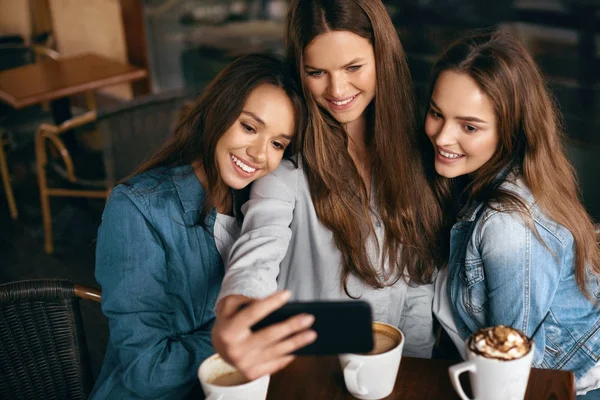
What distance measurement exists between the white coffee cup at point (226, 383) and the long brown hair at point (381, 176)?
0.56 metres

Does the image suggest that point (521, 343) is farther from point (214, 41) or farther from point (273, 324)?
point (214, 41)

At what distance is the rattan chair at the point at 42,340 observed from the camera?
1.54 m

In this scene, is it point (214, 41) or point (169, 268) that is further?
point (214, 41)

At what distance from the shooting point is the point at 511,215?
1.46 metres

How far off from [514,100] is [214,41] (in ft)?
11.9

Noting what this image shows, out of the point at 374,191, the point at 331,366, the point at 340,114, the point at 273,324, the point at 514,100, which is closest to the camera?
the point at 273,324

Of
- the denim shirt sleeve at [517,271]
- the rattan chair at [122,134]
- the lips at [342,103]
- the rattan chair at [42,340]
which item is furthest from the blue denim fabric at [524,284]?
the rattan chair at [122,134]

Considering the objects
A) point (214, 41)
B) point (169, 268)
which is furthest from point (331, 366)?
point (214, 41)

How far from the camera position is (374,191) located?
1710 mm

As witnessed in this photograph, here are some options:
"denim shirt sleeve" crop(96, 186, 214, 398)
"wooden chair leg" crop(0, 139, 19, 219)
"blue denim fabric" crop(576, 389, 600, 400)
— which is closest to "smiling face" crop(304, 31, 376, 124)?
"denim shirt sleeve" crop(96, 186, 214, 398)

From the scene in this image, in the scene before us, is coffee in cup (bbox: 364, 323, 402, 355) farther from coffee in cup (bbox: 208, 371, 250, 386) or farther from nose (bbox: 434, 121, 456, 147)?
nose (bbox: 434, 121, 456, 147)

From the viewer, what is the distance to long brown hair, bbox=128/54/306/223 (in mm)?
1516

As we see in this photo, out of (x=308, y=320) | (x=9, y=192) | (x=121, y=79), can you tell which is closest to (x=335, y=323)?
(x=308, y=320)

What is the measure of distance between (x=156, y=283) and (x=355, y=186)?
1.75 ft
